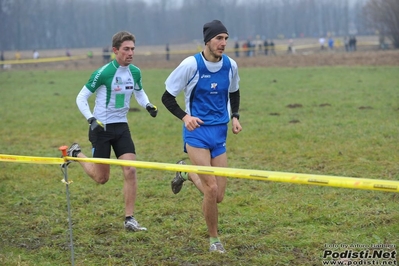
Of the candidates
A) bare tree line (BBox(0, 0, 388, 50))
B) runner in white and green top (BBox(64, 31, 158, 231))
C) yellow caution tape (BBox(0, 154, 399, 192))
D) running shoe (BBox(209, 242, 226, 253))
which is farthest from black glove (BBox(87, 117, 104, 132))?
bare tree line (BBox(0, 0, 388, 50))

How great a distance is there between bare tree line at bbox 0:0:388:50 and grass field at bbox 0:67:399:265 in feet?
322

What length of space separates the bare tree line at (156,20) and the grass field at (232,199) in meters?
98.1

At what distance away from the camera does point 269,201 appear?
866 cm

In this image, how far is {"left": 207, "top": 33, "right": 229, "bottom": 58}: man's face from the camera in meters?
6.47

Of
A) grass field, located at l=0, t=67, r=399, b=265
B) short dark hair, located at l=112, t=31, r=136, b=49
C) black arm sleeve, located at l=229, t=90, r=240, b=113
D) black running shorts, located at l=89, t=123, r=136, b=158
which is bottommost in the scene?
grass field, located at l=0, t=67, r=399, b=265

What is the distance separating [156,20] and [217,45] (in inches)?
5127

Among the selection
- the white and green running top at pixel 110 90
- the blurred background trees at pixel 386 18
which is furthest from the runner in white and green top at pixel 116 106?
the blurred background trees at pixel 386 18

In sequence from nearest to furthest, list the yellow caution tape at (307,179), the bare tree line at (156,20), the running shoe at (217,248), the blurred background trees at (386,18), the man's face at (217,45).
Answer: the yellow caution tape at (307,179)
the man's face at (217,45)
the running shoe at (217,248)
the blurred background trees at (386,18)
the bare tree line at (156,20)

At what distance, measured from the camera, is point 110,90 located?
7.66m

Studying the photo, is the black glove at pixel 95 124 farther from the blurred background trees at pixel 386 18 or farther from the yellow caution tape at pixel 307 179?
the blurred background trees at pixel 386 18

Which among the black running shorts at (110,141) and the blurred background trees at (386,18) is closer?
the black running shorts at (110,141)

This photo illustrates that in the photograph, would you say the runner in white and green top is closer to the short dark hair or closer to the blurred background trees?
the short dark hair

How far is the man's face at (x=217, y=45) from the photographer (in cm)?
647

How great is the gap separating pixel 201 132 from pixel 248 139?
723cm
